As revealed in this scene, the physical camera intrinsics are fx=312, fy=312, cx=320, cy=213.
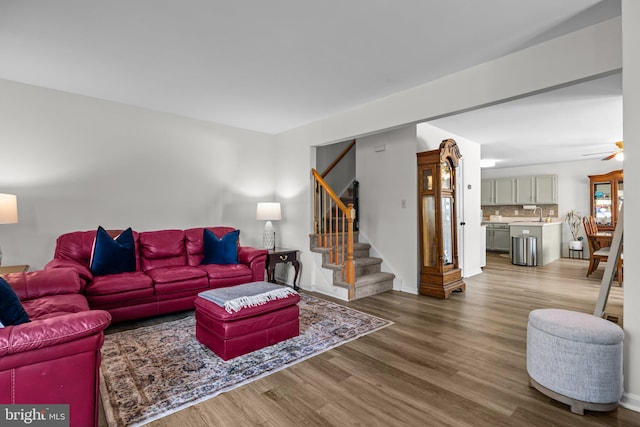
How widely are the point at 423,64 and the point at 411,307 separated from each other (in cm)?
278

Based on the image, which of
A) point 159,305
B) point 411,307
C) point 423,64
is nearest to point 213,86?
point 423,64

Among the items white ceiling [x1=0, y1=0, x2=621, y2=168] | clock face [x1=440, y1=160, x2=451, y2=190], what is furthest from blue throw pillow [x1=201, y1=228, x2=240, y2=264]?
clock face [x1=440, y1=160, x2=451, y2=190]

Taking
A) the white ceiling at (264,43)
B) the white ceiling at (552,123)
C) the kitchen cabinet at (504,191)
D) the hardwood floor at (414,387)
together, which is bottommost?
the hardwood floor at (414,387)

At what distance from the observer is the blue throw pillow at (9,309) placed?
5.03 feet

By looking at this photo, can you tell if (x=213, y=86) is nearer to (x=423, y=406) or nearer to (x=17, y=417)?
(x=17, y=417)

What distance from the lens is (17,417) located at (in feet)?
4.72

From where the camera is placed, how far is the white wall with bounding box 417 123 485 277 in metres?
5.56

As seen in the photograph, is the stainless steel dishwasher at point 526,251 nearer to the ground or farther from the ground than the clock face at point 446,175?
nearer to the ground

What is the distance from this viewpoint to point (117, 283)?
320 cm

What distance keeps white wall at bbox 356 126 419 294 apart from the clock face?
41 centimetres

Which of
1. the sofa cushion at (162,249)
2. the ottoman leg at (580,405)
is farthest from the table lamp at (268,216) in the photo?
the ottoman leg at (580,405)

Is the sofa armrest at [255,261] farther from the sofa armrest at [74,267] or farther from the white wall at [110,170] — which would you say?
the sofa armrest at [74,267]

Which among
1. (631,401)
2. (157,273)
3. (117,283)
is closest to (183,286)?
(157,273)

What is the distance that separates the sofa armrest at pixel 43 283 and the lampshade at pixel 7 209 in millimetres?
579
